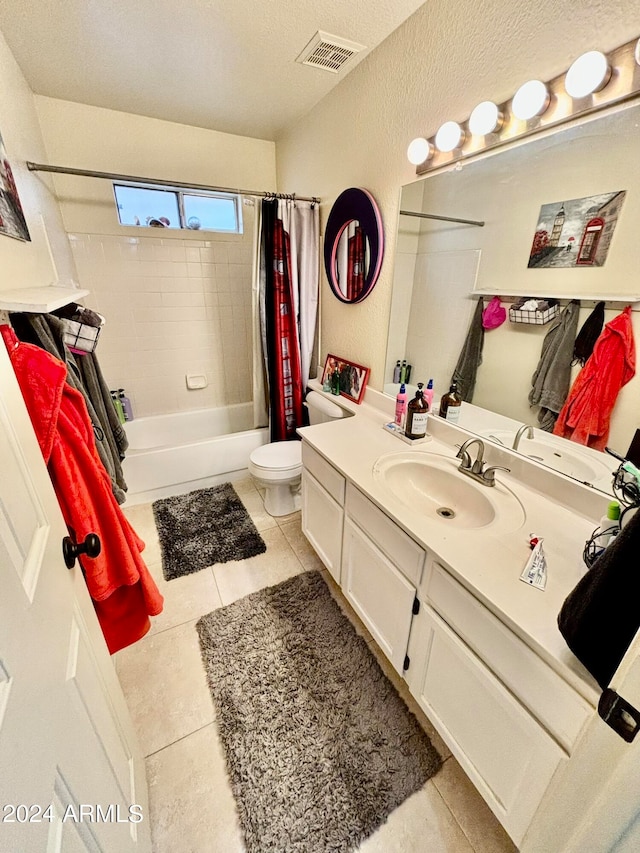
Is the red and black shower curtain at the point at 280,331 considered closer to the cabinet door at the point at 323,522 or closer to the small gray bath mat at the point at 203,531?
the small gray bath mat at the point at 203,531

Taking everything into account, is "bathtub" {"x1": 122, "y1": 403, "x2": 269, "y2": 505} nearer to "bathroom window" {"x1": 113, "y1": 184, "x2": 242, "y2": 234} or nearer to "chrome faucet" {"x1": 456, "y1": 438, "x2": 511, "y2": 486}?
"bathroom window" {"x1": 113, "y1": 184, "x2": 242, "y2": 234}

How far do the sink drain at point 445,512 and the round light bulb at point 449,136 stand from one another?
1.35 m

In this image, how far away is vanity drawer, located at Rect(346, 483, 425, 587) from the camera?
3.44 feet

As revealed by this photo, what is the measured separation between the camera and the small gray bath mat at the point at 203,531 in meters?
1.92

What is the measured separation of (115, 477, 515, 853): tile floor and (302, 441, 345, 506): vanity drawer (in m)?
0.61

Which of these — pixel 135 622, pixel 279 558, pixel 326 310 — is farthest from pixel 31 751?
pixel 326 310

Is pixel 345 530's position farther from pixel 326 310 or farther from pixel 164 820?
pixel 326 310

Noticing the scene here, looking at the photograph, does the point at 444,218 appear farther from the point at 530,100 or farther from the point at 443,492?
the point at 443,492

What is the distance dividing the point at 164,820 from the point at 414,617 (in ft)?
3.08

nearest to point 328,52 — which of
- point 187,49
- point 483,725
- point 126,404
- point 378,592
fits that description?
point 187,49

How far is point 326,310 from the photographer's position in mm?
2279

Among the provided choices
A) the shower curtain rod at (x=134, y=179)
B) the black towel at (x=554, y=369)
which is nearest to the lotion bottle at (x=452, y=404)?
the black towel at (x=554, y=369)

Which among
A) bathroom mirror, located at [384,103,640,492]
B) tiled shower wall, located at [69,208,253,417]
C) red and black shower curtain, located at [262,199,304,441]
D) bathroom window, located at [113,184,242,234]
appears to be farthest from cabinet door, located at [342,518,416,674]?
bathroom window, located at [113,184,242,234]

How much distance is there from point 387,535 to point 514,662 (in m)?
0.47
